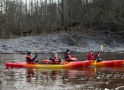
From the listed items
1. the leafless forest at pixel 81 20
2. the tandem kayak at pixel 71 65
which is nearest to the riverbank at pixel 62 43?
the leafless forest at pixel 81 20

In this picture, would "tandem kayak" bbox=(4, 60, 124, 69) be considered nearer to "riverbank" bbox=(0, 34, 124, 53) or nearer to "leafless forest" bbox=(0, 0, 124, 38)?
"riverbank" bbox=(0, 34, 124, 53)

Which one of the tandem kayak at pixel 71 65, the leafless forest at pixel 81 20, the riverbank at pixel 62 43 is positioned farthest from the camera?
the leafless forest at pixel 81 20

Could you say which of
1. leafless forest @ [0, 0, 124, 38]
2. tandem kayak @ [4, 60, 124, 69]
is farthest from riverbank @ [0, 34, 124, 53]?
tandem kayak @ [4, 60, 124, 69]

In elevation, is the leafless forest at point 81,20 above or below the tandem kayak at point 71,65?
above

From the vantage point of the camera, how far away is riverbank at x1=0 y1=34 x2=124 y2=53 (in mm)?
31109

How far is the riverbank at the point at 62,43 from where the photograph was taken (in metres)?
31.1

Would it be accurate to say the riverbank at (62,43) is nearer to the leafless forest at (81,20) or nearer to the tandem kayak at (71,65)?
the leafless forest at (81,20)

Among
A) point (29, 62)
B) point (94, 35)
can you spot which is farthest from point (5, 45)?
point (29, 62)

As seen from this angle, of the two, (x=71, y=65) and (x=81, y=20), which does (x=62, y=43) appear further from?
(x=71, y=65)

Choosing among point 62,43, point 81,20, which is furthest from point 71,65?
point 81,20

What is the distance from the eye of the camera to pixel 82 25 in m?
36.7

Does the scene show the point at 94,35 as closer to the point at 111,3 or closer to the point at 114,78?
the point at 111,3

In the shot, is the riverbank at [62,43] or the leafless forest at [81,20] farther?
the leafless forest at [81,20]

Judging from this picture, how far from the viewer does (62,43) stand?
1307 inches
